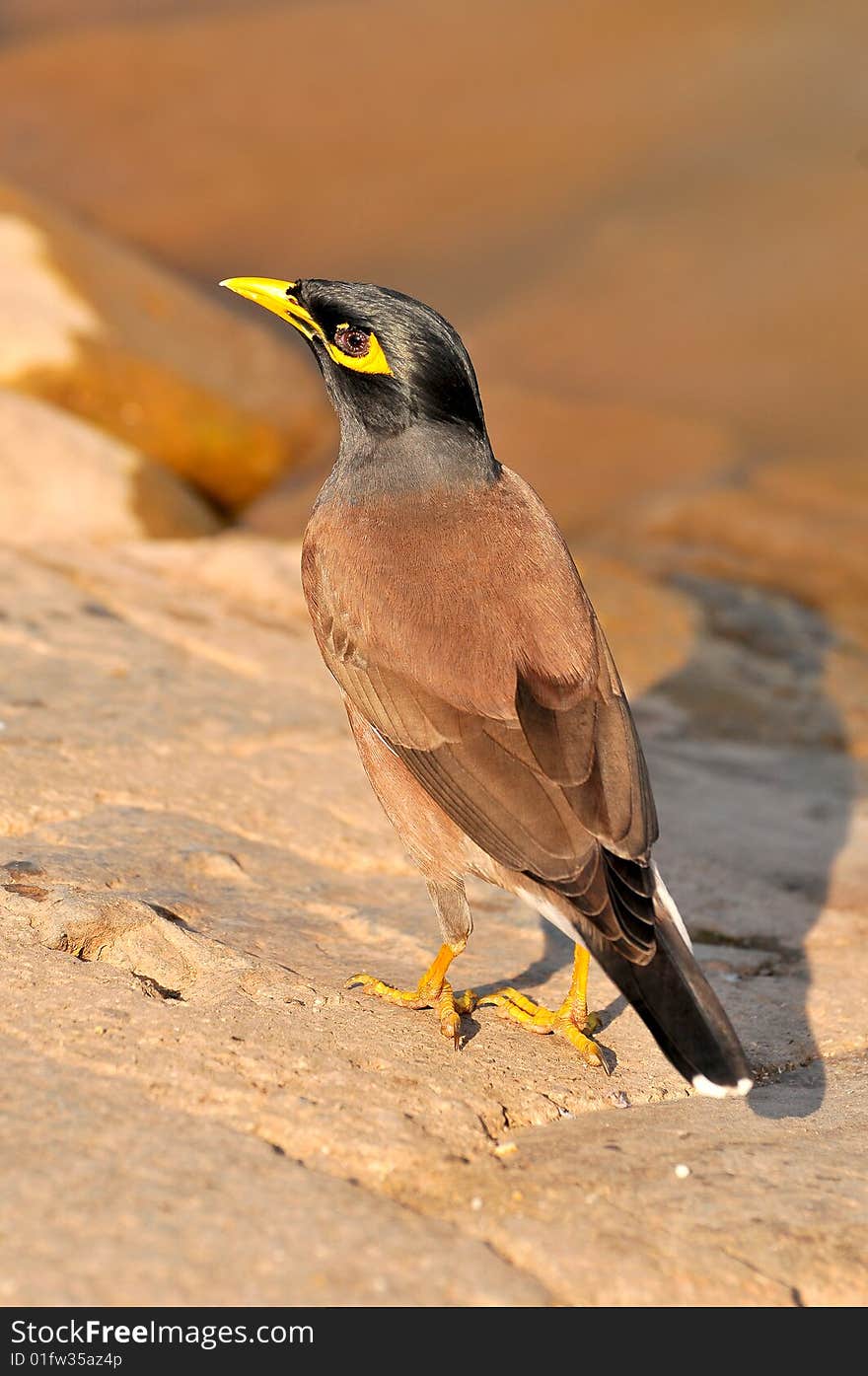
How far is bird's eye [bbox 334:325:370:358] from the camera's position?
14.9 feet

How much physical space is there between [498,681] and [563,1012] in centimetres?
96

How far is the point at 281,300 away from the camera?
4.75 meters

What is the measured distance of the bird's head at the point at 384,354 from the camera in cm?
449

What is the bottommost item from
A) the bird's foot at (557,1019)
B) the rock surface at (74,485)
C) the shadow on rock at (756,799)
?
the rock surface at (74,485)

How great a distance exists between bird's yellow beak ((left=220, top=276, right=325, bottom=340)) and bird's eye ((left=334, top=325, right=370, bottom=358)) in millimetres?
105

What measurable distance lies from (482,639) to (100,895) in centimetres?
129

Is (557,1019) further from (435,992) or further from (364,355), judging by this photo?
(364,355)

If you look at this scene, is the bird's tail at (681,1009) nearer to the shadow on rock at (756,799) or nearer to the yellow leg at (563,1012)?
the shadow on rock at (756,799)

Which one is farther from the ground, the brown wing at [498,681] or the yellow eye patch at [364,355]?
the yellow eye patch at [364,355]

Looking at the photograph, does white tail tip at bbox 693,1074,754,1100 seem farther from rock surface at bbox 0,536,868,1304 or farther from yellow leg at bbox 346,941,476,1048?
yellow leg at bbox 346,941,476,1048

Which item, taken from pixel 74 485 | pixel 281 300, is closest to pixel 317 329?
pixel 281 300

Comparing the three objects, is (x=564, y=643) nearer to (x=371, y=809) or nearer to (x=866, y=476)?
(x=371, y=809)

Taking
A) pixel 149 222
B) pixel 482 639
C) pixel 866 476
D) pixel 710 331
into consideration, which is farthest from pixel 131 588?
pixel 149 222

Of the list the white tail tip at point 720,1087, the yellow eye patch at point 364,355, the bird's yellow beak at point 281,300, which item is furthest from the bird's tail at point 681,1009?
the bird's yellow beak at point 281,300
